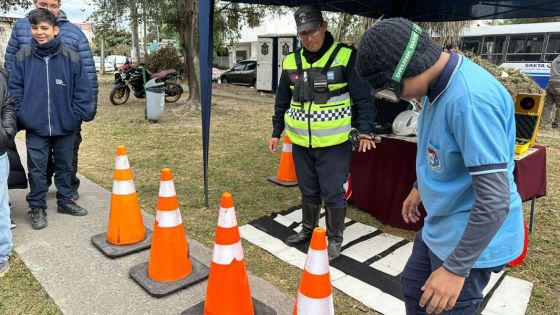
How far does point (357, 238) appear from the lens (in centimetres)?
350

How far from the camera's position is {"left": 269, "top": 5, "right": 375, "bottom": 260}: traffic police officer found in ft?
9.24

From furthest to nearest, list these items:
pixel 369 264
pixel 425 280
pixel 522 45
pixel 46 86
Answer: pixel 522 45 → pixel 46 86 → pixel 369 264 → pixel 425 280

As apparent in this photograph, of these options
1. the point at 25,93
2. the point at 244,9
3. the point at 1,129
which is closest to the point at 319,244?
the point at 1,129

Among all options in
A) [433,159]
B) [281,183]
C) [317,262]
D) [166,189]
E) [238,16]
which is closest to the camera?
[433,159]

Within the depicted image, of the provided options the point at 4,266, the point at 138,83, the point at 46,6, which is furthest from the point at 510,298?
the point at 138,83

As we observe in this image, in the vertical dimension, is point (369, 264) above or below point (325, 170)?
below

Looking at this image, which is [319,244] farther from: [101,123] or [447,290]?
[101,123]

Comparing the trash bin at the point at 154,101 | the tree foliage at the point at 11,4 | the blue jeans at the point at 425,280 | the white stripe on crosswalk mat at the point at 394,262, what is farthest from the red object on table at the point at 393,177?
the tree foliage at the point at 11,4

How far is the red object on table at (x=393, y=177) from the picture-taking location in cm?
330

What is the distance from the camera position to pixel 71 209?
12.2 feet

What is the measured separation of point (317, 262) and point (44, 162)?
272 cm

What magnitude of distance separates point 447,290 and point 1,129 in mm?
2887

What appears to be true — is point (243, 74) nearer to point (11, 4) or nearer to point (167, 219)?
point (11, 4)

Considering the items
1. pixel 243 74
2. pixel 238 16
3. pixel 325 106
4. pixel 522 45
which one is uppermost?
pixel 238 16
